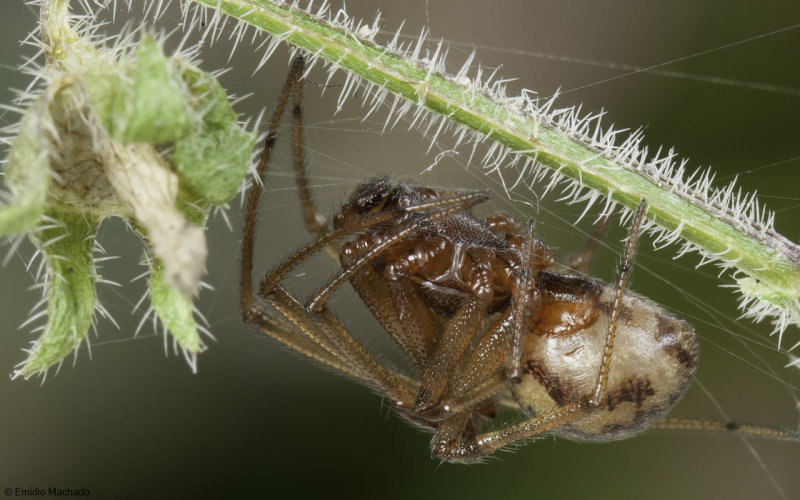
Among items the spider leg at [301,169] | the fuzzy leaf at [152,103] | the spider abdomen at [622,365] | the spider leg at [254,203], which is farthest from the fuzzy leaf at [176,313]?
the spider abdomen at [622,365]

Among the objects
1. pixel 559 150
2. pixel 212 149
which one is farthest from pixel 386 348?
pixel 212 149

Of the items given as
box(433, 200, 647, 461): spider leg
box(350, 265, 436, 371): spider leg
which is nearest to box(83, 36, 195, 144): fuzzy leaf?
box(350, 265, 436, 371): spider leg

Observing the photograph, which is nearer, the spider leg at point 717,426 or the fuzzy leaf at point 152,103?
the fuzzy leaf at point 152,103

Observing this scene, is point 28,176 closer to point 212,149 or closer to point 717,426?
point 212,149

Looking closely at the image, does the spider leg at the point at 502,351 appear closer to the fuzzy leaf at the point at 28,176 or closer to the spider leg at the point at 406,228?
the spider leg at the point at 406,228

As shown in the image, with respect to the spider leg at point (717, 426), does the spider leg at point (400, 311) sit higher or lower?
lower

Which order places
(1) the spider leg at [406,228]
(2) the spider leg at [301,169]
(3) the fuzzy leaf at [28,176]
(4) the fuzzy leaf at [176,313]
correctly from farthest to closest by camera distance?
(2) the spider leg at [301,169] → (1) the spider leg at [406,228] → (4) the fuzzy leaf at [176,313] → (3) the fuzzy leaf at [28,176]
